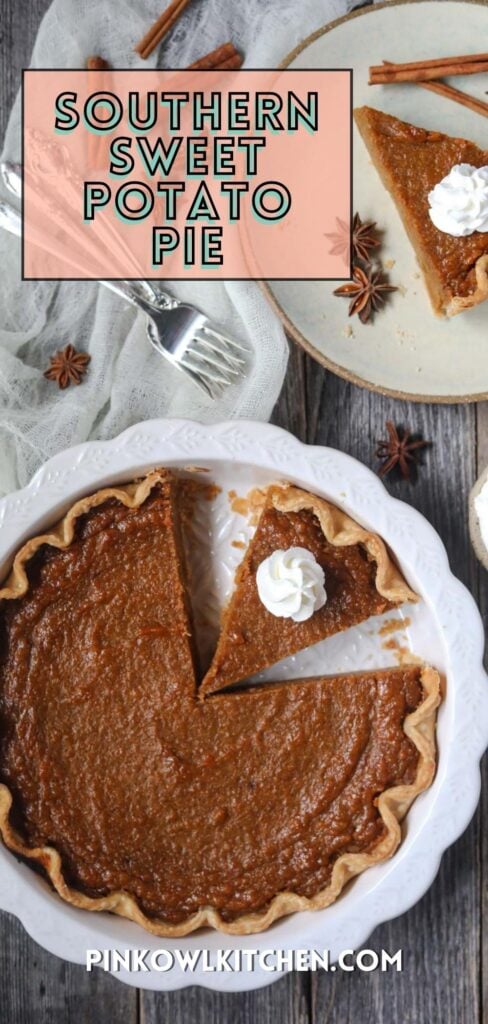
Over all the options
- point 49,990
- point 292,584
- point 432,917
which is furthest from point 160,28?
point 49,990


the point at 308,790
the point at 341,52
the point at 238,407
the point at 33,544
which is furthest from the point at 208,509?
the point at 341,52

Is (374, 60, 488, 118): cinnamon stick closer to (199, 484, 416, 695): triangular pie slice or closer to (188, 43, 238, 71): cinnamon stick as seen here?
(188, 43, 238, 71): cinnamon stick

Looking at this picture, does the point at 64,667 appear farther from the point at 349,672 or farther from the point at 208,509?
the point at 349,672

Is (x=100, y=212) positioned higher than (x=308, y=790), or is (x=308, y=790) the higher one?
(x=100, y=212)

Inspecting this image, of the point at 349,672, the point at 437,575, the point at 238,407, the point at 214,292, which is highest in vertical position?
the point at 214,292

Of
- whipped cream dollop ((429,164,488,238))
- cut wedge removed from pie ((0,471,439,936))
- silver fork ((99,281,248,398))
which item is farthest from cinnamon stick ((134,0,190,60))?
cut wedge removed from pie ((0,471,439,936))

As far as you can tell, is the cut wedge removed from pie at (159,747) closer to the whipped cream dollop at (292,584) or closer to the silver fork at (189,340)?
the whipped cream dollop at (292,584)

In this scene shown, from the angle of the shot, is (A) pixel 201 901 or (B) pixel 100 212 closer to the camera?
(A) pixel 201 901
